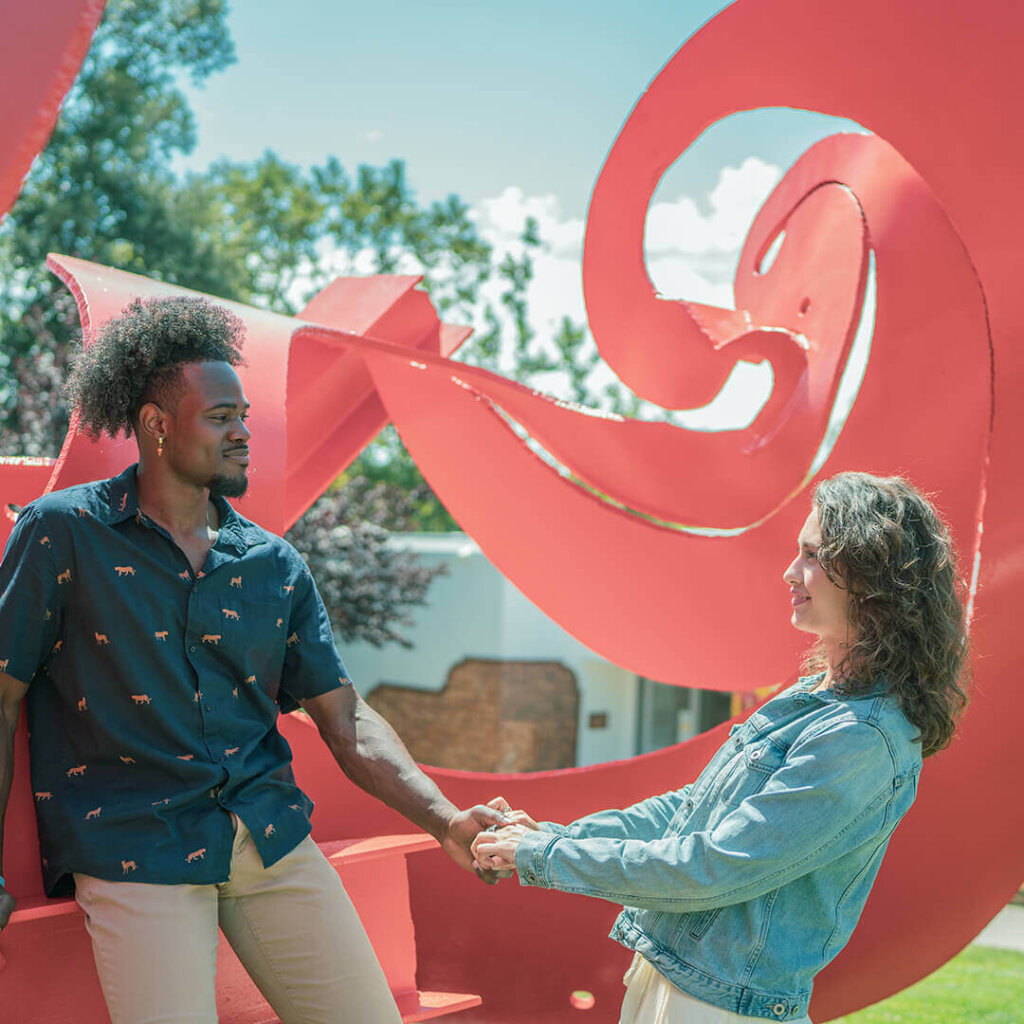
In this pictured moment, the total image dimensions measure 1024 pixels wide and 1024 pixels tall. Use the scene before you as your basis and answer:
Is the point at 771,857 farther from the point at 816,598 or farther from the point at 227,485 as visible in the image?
the point at 227,485

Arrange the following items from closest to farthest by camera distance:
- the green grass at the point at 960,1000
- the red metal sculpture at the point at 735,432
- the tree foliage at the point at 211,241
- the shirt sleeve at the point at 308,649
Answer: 1. the shirt sleeve at the point at 308,649
2. the red metal sculpture at the point at 735,432
3. the green grass at the point at 960,1000
4. the tree foliage at the point at 211,241

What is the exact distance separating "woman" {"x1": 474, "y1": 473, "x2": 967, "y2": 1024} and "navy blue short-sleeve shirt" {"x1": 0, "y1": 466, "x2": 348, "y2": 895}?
72 centimetres

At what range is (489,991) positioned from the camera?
13.8ft

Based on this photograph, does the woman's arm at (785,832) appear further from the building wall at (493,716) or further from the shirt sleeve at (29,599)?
the building wall at (493,716)

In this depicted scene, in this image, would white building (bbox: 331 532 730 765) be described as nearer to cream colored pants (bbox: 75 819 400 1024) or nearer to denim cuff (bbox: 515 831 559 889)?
cream colored pants (bbox: 75 819 400 1024)

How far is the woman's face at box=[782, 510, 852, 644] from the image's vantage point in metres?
2.21

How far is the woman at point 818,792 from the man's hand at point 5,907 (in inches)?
42.3

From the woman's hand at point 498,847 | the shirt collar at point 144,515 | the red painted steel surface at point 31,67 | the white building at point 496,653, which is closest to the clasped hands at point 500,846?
the woman's hand at point 498,847

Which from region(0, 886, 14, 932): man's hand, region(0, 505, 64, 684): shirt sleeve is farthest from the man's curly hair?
region(0, 886, 14, 932): man's hand

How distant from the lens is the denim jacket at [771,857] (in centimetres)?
206

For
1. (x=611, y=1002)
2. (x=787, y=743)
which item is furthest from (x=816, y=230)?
(x=787, y=743)

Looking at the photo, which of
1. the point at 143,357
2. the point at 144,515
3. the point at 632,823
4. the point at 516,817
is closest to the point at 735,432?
the point at 516,817

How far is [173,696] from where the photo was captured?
2463 millimetres

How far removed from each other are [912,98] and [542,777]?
2563mm
